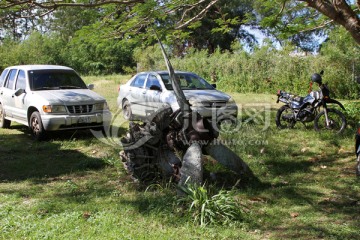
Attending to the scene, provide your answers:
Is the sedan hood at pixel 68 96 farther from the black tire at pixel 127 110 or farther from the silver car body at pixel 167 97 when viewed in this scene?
the black tire at pixel 127 110

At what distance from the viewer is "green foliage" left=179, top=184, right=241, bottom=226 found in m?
4.45

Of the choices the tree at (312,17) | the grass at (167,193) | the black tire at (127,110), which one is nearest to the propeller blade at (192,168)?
the grass at (167,193)

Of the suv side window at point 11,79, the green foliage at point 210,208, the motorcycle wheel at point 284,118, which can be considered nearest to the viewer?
the green foliage at point 210,208

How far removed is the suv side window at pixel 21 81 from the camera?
981 cm

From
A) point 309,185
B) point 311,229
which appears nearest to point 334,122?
point 309,185

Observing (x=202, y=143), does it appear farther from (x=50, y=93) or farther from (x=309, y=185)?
(x=50, y=93)

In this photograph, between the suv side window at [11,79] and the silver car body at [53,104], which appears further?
the suv side window at [11,79]

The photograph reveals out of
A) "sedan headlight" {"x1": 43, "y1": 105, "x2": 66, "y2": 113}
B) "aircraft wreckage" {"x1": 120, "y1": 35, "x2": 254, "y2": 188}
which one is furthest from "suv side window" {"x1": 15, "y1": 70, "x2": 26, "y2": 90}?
"aircraft wreckage" {"x1": 120, "y1": 35, "x2": 254, "y2": 188}

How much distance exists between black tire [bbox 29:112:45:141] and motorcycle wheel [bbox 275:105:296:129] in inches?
234

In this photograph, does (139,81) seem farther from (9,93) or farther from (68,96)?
(9,93)

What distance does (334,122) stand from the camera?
9.09m

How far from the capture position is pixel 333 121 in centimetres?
906

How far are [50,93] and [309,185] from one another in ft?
20.9

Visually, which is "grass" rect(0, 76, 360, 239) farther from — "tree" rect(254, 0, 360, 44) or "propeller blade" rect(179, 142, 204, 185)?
"tree" rect(254, 0, 360, 44)
